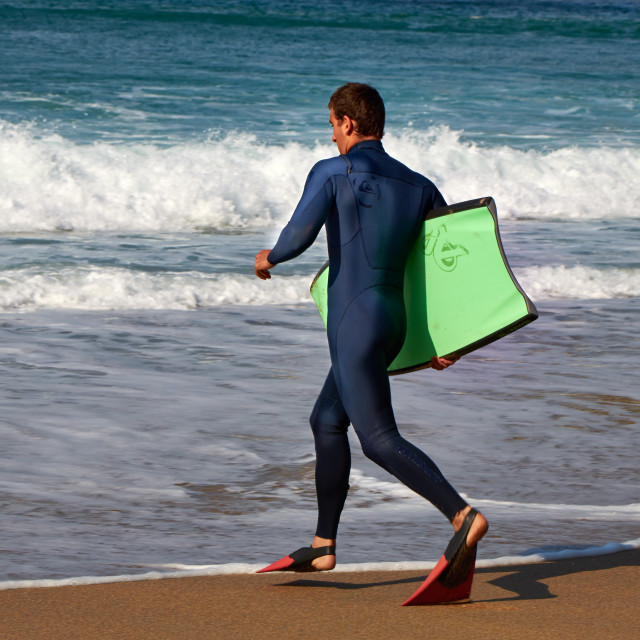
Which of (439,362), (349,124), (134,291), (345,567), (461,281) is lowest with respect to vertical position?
(345,567)

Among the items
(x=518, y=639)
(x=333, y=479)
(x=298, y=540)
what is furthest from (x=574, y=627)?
(x=298, y=540)

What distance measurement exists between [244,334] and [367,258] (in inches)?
174

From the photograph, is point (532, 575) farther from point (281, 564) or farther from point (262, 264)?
point (262, 264)

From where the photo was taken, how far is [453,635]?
294 centimetres

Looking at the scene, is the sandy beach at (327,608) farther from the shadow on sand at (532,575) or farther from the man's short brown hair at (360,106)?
the man's short brown hair at (360,106)

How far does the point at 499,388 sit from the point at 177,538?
2835 millimetres

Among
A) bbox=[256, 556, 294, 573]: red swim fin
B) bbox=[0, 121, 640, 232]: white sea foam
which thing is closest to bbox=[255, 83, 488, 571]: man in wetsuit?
bbox=[256, 556, 294, 573]: red swim fin

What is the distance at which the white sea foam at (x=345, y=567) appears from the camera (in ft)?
11.0

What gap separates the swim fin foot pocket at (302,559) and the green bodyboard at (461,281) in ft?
2.18

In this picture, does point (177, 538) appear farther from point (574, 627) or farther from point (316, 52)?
point (316, 52)

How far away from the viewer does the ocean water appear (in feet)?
13.7

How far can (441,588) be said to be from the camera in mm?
3119

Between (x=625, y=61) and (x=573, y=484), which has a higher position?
(x=625, y=61)

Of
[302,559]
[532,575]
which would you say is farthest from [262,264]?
[532,575]
